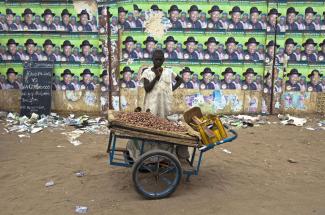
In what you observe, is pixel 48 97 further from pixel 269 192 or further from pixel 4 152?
pixel 269 192

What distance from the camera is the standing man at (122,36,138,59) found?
8.40 m

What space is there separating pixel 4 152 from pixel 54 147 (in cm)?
82

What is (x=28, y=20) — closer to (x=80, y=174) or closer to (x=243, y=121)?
(x=80, y=174)

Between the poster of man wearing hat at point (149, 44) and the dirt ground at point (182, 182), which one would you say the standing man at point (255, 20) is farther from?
the dirt ground at point (182, 182)

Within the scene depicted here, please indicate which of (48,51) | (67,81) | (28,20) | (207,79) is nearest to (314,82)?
(207,79)

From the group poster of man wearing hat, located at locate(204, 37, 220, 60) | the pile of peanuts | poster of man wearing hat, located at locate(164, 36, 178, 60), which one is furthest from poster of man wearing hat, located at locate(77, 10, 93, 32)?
the pile of peanuts

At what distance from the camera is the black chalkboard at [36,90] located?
27.9 ft

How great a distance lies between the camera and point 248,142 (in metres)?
6.85

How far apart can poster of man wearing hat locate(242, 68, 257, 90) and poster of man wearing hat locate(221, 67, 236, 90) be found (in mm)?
264

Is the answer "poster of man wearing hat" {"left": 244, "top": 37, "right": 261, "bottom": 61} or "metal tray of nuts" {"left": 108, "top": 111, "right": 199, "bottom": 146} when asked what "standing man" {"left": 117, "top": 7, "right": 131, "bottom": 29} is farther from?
"metal tray of nuts" {"left": 108, "top": 111, "right": 199, "bottom": 146}

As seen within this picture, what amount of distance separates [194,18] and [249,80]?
1.97 m

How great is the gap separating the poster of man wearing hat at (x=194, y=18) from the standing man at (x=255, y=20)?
120 centimetres

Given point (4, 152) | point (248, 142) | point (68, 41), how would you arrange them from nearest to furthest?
point (4, 152), point (248, 142), point (68, 41)

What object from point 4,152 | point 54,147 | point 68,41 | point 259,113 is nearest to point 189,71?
point 259,113
